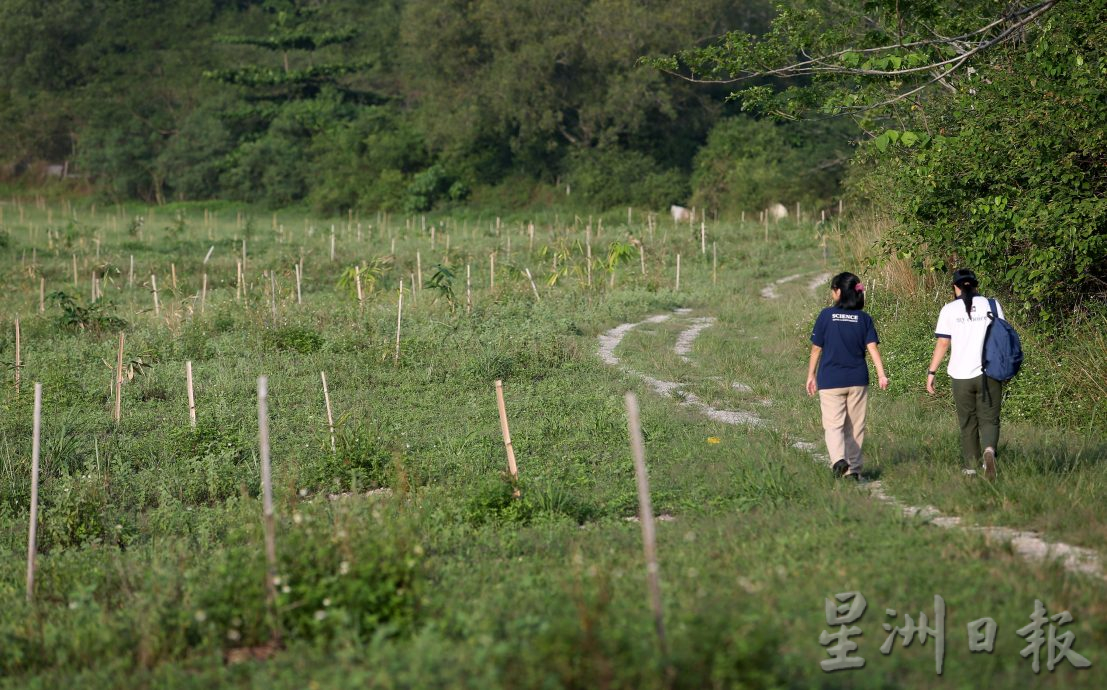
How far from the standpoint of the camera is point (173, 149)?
4934cm

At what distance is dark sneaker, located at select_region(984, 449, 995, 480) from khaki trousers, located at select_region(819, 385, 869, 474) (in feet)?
2.78

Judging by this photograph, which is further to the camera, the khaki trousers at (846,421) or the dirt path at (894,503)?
the khaki trousers at (846,421)

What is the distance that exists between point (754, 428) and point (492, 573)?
452 centimetres

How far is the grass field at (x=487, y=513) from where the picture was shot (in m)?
4.71

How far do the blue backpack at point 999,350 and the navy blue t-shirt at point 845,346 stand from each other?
2.51ft

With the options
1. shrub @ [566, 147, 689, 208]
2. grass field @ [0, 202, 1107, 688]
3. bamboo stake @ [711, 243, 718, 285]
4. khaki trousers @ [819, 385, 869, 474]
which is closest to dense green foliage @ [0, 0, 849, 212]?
shrub @ [566, 147, 689, 208]

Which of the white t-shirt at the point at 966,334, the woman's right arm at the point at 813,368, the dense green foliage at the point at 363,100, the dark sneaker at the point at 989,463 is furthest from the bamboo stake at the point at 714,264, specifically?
the dark sneaker at the point at 989,463

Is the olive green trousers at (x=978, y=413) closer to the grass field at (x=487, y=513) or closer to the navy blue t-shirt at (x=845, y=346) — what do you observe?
the grass field at (x=487, y=513)

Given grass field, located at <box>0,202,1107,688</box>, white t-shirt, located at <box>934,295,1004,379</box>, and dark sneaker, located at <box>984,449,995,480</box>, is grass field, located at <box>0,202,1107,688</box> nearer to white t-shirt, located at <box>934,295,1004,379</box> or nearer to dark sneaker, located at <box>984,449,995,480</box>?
dark sneaker, located at <box>984,449,995,480</box>

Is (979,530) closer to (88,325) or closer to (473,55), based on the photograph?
(88,325)

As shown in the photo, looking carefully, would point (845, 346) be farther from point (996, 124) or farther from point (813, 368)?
point (996, 124)

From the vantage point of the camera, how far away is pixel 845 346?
7.86m

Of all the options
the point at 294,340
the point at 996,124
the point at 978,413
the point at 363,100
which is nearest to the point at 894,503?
the point at 978,413

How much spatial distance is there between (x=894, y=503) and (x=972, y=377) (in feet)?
3.68
